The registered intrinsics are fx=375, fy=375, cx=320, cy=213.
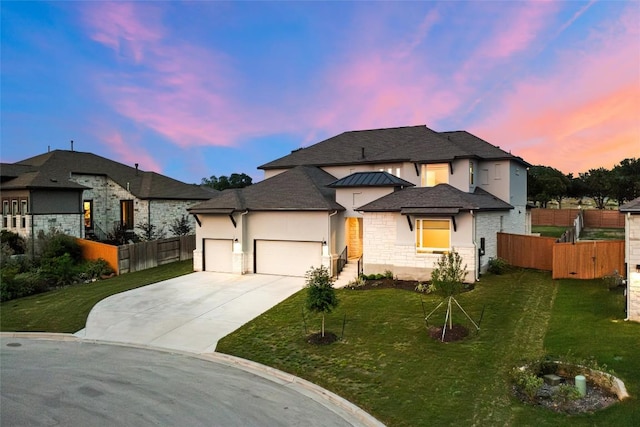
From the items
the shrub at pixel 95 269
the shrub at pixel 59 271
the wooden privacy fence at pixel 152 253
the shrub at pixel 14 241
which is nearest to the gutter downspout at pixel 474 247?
the wooden privacy fence at pixel 152 253

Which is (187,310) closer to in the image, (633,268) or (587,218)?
(633,268)

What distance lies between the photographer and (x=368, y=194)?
20.7m

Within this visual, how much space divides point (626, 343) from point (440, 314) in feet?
15.9

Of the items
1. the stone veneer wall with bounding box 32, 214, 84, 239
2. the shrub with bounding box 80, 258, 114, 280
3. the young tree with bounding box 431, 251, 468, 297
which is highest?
the stone veneer wall with bounding box 32, 214, 84, 239

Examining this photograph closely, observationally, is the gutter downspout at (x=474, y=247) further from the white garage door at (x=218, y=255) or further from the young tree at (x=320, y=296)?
the white garage door at (x=218, y=255)

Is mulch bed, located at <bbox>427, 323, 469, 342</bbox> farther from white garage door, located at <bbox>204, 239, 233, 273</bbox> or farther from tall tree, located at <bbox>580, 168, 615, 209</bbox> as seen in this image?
tall tree, located at <bbox>580, 168, 615, 209</bbox>

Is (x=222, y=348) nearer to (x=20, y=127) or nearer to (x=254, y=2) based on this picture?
(x=254, y=2)

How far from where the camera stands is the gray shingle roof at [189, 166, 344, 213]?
20328 mm

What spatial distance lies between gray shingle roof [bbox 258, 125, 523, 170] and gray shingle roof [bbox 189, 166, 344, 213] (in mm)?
2987

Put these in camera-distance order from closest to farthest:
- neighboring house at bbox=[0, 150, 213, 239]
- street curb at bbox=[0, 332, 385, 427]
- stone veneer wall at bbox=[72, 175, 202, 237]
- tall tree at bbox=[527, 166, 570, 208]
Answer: street curb at bbox=[0, 332, 385, 427] → neighboring house at bbox=[0, 150, 213, 239] → stone veneer wall at bbox=[72, 175, 202, 237] → tall tree at bbox=[527, 166, 570, 208]

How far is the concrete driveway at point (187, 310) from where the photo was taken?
12.1 m

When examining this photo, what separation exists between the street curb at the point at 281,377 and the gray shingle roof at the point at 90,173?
16.5 meters

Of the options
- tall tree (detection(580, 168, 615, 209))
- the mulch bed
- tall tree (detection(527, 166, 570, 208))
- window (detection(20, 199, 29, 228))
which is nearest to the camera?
the mulch bed

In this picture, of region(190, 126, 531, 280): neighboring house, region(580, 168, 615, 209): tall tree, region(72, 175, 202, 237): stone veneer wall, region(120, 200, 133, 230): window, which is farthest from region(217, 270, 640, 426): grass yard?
region(580, 168, 615, 209): tall tree
